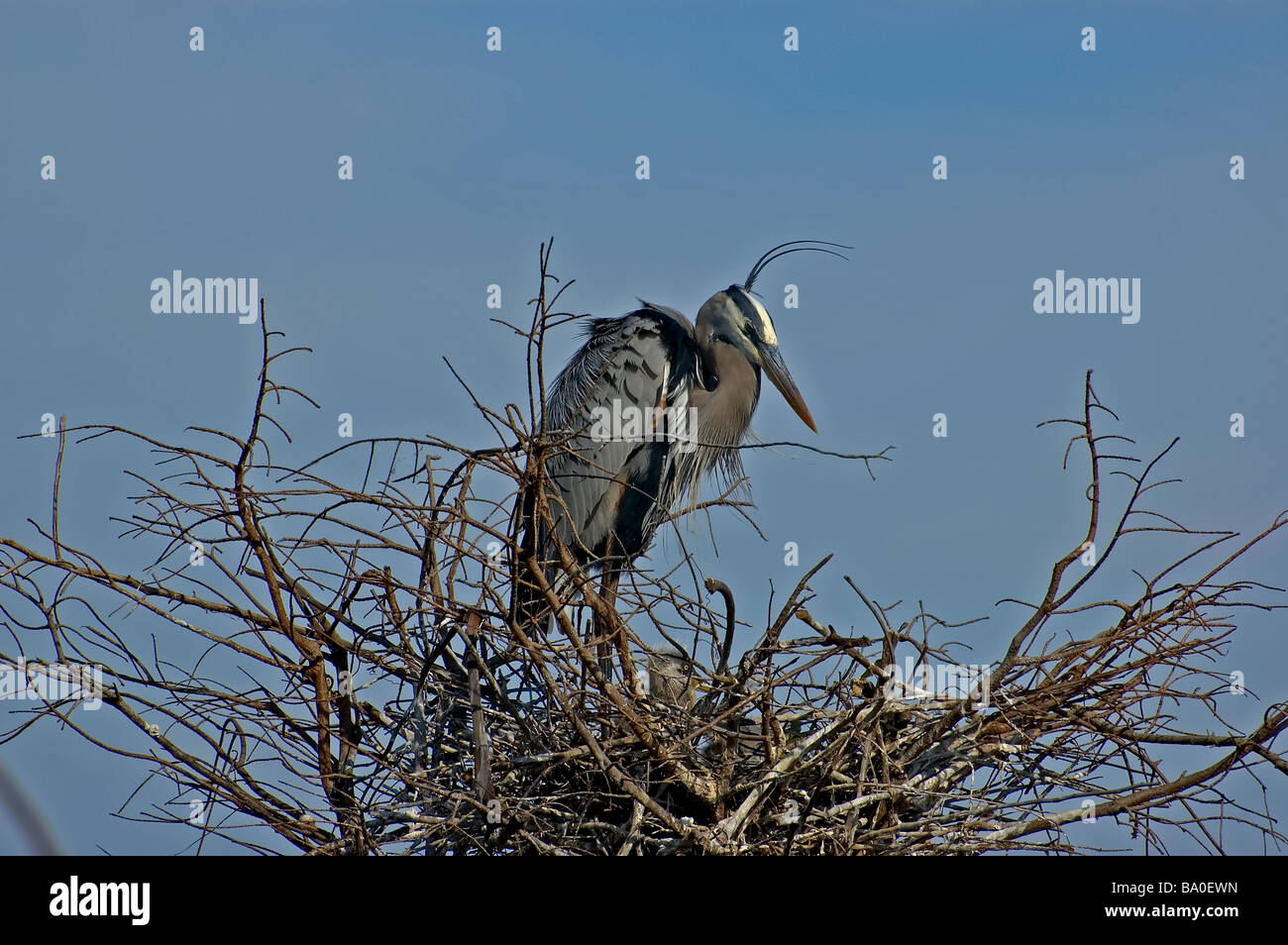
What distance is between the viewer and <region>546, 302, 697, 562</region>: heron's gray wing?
582cm

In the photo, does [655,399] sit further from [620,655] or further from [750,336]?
[620,655]

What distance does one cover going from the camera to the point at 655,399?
19.3ft

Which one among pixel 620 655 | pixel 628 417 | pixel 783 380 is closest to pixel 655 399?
pixel 628 417

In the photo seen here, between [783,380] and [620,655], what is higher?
[783,380]

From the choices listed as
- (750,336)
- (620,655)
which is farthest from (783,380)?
(620,655)

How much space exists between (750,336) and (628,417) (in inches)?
29.0

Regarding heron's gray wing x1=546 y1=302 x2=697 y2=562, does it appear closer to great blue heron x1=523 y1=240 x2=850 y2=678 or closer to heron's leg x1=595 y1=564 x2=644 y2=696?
great blue heron x1=523 y1=240 x2=850 y2=678

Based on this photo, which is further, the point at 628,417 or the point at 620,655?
the point at 628,417

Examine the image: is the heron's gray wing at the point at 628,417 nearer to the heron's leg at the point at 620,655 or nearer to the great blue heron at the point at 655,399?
the great blue heron at the point at 655,399

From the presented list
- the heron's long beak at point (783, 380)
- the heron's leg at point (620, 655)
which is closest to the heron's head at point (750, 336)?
the heron's long beak at point (783, 380)

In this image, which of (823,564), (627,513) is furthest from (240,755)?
(627,513)

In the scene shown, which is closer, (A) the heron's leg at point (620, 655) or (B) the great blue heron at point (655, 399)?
(A) the heron's leg at point (620, 655)

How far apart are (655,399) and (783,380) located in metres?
0.62

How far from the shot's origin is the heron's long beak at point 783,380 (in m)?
5.93
